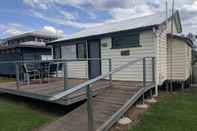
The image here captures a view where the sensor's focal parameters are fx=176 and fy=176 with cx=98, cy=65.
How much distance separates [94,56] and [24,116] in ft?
14.0

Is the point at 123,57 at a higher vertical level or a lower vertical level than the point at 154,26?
lower

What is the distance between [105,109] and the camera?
4301 millimetres

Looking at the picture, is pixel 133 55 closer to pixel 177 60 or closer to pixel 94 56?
pixel 94 56

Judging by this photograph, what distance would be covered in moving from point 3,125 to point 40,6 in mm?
11360

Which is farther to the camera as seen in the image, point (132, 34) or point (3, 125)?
point (132, 34)

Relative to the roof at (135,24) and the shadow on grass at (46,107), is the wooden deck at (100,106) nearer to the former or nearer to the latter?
the shadow on grass at (46,107)

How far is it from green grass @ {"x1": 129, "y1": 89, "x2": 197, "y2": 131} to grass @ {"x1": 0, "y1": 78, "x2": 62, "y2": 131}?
2.33 meters

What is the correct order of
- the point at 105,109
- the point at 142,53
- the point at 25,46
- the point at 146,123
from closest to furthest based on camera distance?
the point at 146,123, the point at 105,109, the point at 142,53, the point at 25,46

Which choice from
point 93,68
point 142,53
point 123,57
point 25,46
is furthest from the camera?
point 25,46

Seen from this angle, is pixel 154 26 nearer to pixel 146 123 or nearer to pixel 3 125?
pixel 146 123

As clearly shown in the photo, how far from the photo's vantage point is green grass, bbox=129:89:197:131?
3740mm

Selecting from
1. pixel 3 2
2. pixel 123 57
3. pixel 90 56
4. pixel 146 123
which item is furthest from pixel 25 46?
pixel 146 123

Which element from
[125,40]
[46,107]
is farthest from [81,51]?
[46,107]

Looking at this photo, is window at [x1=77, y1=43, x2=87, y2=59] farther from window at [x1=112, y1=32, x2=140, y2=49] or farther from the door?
window at [x1=112, y1=32, x2=140, y2=49]
